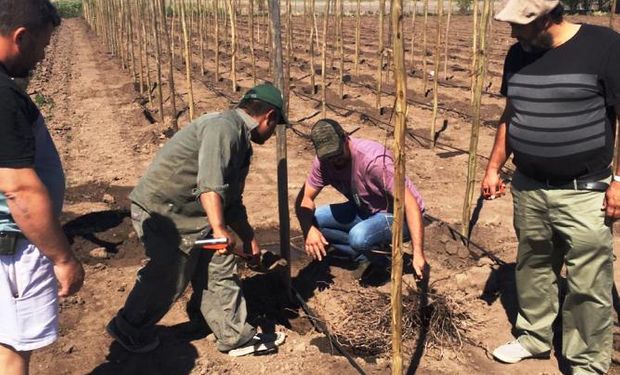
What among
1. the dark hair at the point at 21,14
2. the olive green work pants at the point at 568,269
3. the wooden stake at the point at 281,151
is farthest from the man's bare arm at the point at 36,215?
the olive green work pants at the point at 568,269

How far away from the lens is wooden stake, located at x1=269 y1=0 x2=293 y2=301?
3096mm

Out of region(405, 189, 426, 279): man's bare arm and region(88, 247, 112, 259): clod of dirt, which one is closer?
region(405, 189, 426, 279): man's bare arm

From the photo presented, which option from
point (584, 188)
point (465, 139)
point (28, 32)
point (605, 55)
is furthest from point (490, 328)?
point (465, 139)

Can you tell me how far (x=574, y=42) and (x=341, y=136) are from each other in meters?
1.33

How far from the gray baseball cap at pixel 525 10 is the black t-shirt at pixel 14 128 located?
6.21 ft

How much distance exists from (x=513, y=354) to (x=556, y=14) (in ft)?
5.54

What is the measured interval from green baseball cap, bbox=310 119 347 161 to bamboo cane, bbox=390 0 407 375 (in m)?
1.22

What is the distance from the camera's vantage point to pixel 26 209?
187 centimetres

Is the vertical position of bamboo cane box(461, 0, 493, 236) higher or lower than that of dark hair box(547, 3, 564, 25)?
lower

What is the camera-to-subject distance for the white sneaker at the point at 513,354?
3066 millimetres

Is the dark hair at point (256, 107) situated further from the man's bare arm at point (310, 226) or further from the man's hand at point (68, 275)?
the man's hand at point (68, 275)

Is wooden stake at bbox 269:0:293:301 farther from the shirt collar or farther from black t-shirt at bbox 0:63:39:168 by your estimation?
black t-shirt at bbox 0:63:39:168

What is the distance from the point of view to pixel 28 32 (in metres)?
1.90

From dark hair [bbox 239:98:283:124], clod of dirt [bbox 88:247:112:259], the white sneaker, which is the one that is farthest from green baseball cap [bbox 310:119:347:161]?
clod of dirt [bbox 88:247:112:259]
